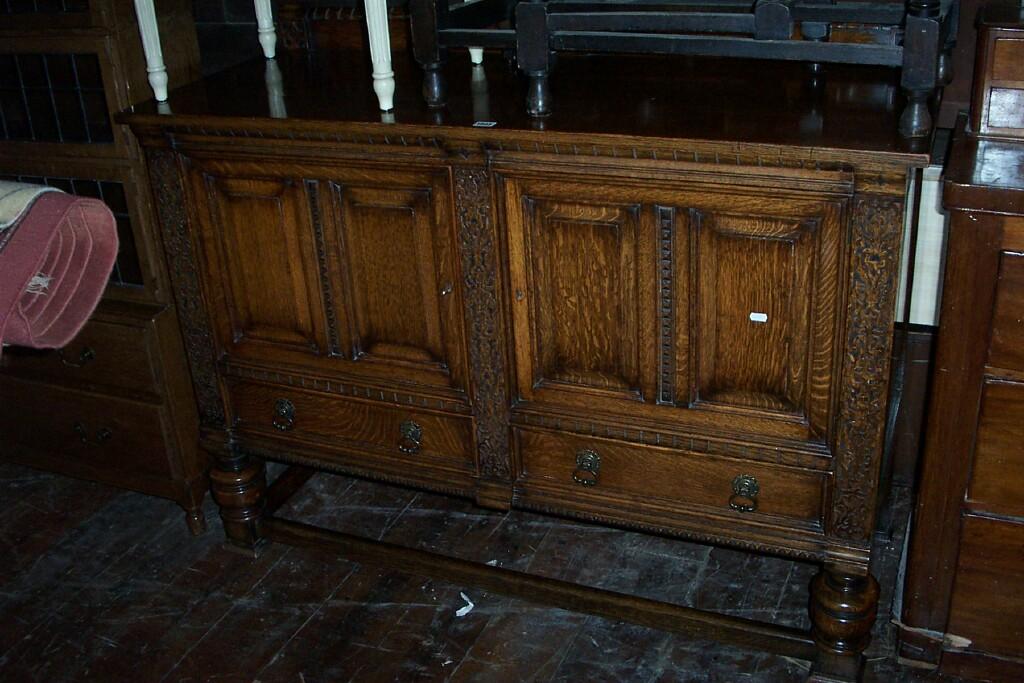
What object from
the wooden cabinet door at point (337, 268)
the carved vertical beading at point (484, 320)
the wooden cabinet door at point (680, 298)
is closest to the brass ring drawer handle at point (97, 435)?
the wooden cabinet door at point (337, 268)

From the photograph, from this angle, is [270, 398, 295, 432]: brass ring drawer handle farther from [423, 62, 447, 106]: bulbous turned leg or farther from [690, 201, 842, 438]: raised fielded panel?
[690, 201, 842, 438]: raised fielded panel

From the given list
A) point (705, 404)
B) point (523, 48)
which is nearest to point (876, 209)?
point (705, 404)

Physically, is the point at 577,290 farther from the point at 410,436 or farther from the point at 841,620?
the point at 841,620

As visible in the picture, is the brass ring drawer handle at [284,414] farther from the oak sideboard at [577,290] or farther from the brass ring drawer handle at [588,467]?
the brass ring drawer handle at [588,467]

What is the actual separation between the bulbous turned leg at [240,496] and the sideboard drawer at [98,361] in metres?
0.25

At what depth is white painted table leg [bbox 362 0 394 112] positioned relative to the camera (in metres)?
2.06

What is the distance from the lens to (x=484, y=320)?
2121 millimetres

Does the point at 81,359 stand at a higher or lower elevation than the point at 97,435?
higher

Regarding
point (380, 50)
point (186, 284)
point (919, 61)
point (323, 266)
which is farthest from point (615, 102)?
point (186, 284)

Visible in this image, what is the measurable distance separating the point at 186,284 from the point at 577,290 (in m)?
0.88

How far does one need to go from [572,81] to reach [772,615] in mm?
1199

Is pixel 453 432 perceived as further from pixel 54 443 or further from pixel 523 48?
pixel 54 443

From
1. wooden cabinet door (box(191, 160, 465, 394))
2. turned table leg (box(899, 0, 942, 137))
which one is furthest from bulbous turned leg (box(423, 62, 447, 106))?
turned table leg (box(899, 0, 942, 137))

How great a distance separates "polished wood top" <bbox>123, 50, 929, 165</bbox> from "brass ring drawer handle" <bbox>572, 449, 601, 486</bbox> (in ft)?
2.09
